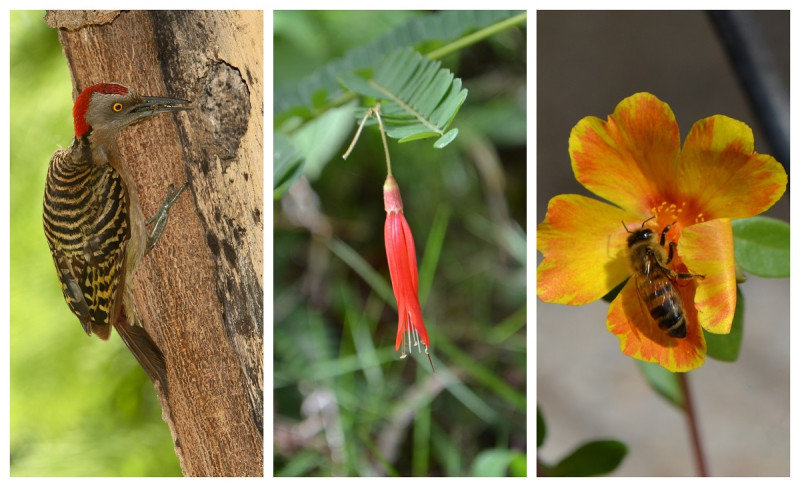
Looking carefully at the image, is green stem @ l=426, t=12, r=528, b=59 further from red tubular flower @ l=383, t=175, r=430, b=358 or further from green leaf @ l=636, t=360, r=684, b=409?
green leaf @ l=636, t=360, r=684, b=409

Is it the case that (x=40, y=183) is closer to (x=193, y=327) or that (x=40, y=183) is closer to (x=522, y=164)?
(x=193, y=327)

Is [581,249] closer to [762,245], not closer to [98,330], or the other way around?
[762,245]

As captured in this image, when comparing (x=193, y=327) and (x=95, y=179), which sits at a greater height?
(x=95, y=179)

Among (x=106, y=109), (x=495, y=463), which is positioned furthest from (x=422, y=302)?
(x=106, y=109)

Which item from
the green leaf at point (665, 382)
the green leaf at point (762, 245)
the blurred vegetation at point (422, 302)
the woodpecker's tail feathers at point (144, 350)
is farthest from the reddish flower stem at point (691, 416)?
the woodpecker's tail feathers at point (144, 350)

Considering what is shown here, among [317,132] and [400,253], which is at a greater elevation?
[317,132]
